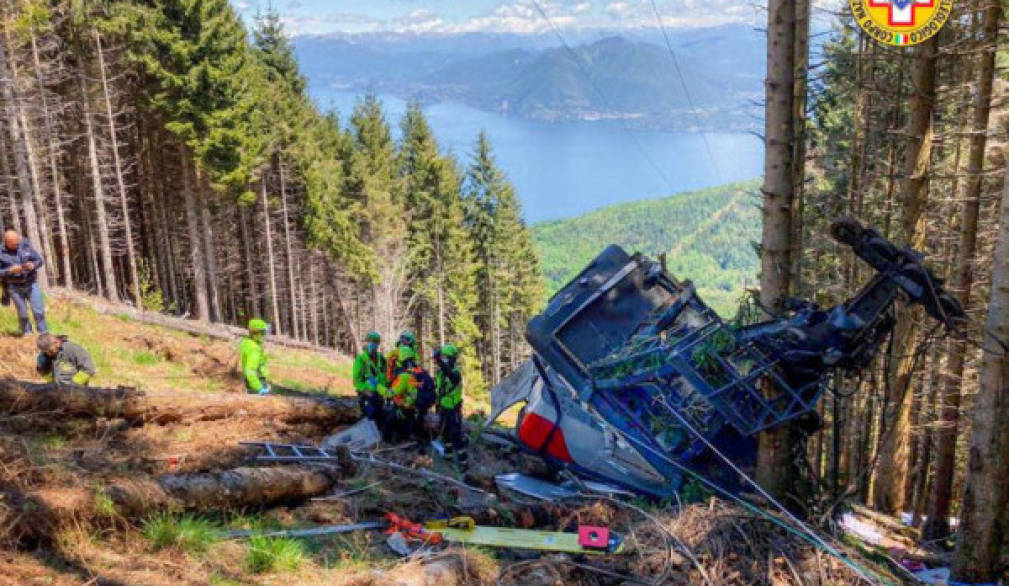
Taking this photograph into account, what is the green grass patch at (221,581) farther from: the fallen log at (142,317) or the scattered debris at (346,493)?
the fallen log at (142,317)

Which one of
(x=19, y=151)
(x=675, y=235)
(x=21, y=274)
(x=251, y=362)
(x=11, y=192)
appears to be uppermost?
(x=19, y=151)

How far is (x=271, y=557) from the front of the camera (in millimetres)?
5023

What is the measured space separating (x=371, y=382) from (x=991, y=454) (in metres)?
7.60

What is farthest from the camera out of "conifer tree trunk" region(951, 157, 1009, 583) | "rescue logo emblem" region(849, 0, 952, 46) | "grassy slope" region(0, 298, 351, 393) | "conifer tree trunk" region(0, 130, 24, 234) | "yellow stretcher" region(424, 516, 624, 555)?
"conifer tree trunk" region(0, 130, 24, 234)

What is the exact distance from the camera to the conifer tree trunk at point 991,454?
6668 mm

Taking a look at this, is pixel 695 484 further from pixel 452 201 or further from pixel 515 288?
pixel 515 288

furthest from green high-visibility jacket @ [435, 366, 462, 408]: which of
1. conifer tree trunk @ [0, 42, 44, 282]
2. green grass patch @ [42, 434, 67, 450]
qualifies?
conifer tree trunk @ [0, 42, 44, 282]

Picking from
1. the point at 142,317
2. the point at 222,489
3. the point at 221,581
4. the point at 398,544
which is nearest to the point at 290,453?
the point at 222,489

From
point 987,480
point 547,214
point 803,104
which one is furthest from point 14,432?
point 547,214

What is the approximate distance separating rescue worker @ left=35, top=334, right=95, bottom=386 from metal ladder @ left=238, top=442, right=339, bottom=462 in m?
2.95

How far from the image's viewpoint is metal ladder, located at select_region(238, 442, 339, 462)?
25.4 ft

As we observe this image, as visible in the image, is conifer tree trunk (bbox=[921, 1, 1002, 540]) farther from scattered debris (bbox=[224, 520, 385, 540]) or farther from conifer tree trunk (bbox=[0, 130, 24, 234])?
conifer tree trunk (bbox=[0, 130, 24, 234])

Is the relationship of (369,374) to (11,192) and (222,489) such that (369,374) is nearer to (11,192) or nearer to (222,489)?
(222,489)

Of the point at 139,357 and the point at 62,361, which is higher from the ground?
the point at 62,361
